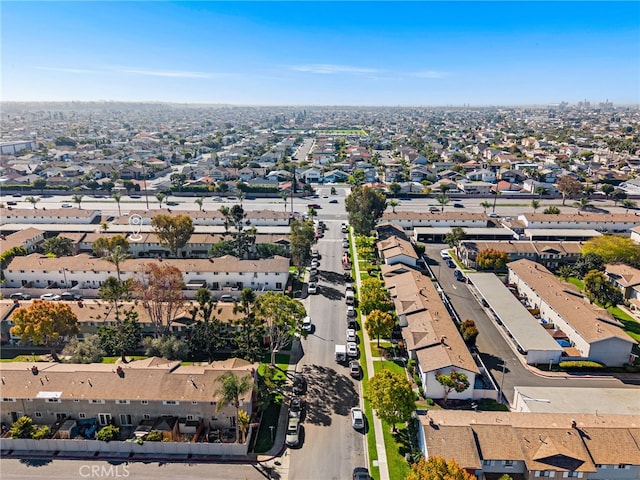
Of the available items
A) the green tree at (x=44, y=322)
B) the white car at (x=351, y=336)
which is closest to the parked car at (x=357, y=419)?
the white car at (x=351, y=336)

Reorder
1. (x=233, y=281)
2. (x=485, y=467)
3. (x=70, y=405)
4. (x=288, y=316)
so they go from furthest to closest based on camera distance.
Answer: (x=233, y=281) < (x=288, y=316) < (x=70, y=405) < (x=485, y=467)

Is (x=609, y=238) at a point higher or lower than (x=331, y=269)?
higher

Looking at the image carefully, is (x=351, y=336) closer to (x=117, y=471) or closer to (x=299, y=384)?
(x=299, y=384)

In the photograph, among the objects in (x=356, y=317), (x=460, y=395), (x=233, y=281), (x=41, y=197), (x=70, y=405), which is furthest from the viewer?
(x=41, y=197)

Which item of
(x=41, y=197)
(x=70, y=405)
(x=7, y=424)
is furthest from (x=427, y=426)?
(x=41, y=197)

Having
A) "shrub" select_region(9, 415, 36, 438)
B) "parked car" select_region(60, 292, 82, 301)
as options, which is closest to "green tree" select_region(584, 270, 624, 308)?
"shrub" select_region(9, 415, 36, 438)

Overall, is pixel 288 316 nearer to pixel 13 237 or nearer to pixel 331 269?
pixel 331 269

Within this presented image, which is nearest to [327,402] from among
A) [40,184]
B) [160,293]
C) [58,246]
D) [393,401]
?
[393,401]

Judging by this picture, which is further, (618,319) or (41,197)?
(41,197)

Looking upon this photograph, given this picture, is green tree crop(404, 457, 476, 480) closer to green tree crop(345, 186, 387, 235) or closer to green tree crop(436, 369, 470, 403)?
green tree crop(436, 369, 470, 403)
